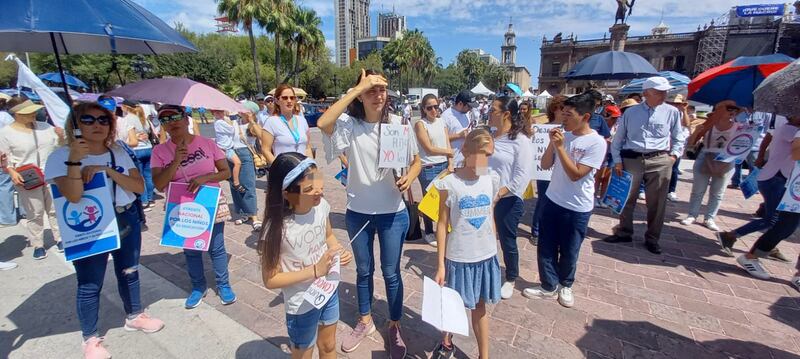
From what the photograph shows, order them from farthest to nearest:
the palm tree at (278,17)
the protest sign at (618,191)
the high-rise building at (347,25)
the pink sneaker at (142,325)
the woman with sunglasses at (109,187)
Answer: the high-rise building at (347,25) → the palm tree at (278,17) → the protest sign at (618,191) → the pink sneaker at (142,325) → the woman with sunglasses at (109,187)

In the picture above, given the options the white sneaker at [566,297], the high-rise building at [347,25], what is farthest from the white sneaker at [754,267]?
the high-rise building at [347,25]

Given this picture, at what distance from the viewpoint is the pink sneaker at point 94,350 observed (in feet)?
7.63

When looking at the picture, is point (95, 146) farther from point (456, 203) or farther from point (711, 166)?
point (711, 166)

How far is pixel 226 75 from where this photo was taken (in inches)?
1441

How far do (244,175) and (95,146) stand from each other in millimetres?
3020

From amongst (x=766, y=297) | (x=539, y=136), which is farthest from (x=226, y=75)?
(x=766, y=297)

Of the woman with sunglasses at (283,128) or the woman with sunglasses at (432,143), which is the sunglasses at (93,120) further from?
the woman with sunglasses at (432,143)

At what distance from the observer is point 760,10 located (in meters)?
44.2

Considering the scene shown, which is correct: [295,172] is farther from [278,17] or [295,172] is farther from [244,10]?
[278,17]

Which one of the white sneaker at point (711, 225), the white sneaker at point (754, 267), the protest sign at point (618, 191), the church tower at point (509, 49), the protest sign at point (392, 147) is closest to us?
the protest sign at point (392, 147)

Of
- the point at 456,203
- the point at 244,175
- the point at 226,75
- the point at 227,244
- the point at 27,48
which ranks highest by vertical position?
the point at 226,75

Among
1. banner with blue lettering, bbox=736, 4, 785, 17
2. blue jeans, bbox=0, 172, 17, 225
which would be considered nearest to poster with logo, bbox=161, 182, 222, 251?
blue jeans, bbox=0, 172, 17, 225

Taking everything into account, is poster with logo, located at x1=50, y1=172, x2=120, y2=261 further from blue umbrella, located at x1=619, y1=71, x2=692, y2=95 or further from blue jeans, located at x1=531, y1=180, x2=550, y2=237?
blue umbrella, located at x1=619, y1=71, x2=692, y2=95

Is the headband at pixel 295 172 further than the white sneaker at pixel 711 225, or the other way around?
the white sneaker at pixel 711 225
